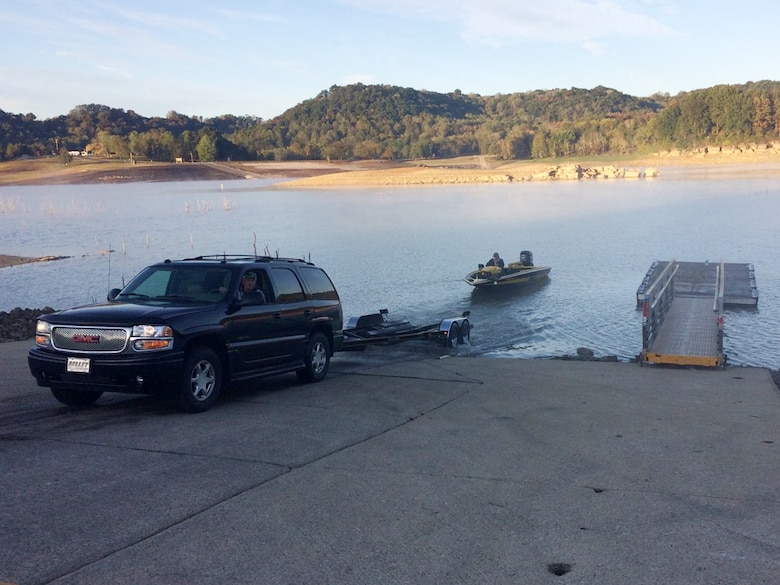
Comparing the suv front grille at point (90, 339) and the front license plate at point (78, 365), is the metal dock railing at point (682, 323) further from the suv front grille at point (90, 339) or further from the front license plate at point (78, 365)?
the front license plate at point (78, 365)

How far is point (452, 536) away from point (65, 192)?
378 ft

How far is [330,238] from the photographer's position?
58.2 metres

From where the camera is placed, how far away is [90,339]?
878 centimetres

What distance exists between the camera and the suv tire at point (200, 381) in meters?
8.88

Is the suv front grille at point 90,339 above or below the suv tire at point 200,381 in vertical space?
above

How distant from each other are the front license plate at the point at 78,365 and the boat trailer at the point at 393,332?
27.2 feet

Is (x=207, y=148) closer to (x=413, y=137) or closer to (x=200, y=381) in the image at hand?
(x=413, y=137)

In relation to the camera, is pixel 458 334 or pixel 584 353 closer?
pixel 584 353

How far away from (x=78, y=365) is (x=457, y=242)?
4757 centimetres

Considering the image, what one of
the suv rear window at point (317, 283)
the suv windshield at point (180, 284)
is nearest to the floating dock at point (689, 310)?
the suv rear window at point (317, 283)

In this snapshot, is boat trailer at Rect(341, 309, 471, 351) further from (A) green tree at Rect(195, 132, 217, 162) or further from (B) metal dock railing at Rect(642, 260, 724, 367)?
(A) green tree at Rect(195, 132, 217, 162)

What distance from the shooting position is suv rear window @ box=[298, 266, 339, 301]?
1172 cm

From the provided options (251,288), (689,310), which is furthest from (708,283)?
(251,288)

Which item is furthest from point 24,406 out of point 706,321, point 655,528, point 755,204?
point 755,204
